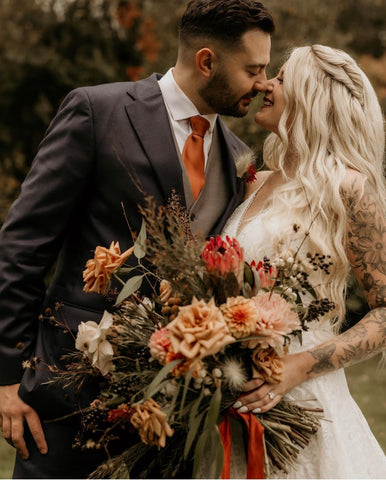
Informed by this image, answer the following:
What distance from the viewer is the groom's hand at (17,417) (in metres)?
2.87

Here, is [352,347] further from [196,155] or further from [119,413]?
[196,155]

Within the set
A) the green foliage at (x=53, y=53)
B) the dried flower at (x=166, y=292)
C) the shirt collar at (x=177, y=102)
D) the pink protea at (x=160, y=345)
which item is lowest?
the green foliage at (x=53, y=53)

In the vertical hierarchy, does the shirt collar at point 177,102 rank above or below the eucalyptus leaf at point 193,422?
above

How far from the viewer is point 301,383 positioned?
2.79m

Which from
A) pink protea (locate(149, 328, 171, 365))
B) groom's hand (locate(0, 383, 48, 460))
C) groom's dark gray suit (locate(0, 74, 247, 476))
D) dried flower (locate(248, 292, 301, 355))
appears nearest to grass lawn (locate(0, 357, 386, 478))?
groom's hand (locate(0, 383, 48, 460))

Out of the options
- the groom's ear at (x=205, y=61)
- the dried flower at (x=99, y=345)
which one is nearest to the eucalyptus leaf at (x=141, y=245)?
the dried flower at (x=99, y=345)

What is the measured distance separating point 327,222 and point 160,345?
3.64 ft

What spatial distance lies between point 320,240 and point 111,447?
1261mm

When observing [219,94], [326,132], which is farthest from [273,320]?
[219,94]

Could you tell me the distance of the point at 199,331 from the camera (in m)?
2.14

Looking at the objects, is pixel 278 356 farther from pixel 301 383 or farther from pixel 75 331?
pixel 75 331

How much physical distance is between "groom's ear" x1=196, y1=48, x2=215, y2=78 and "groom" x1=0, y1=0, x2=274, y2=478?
27cm

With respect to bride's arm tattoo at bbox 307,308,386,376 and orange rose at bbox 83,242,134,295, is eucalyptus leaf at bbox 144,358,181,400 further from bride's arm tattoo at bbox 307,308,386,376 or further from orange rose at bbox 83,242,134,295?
bride's arm tattoo at bbox 307,308,386,376

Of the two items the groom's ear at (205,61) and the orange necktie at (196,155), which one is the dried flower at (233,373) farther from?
the groom's ear at (205,61)
